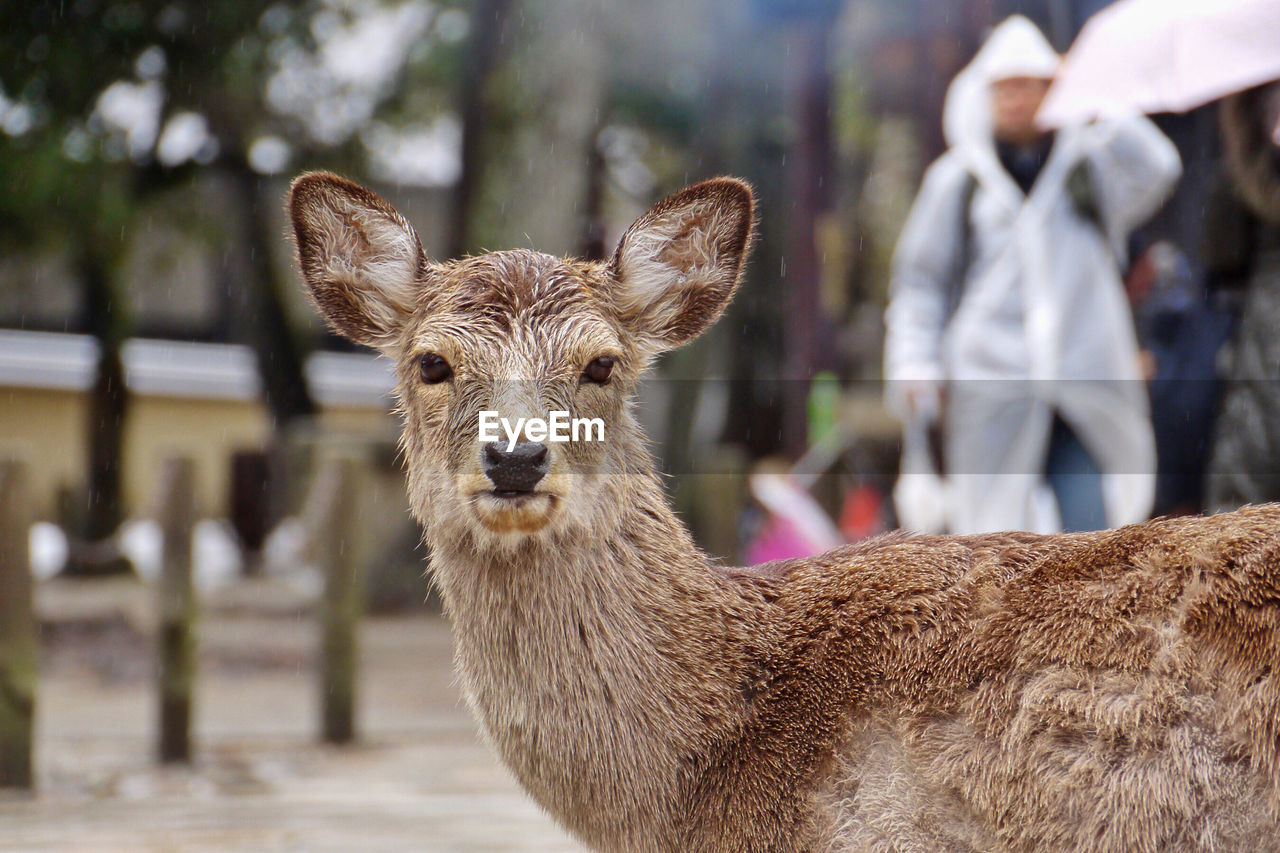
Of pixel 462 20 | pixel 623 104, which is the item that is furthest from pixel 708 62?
pixel 462 20

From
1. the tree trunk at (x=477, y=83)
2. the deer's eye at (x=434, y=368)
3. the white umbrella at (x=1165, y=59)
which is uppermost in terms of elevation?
the tree trunk at (x=477, y=83)

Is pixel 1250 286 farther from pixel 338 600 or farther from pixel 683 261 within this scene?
pixel 338 600

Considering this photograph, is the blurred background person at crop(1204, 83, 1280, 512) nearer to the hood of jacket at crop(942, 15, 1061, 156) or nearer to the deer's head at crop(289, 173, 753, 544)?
the hood of jacket at crop(942, 15, 1061, 156)

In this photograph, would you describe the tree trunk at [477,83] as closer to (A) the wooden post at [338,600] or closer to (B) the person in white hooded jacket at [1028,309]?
(A) the wooden post at [338,600]

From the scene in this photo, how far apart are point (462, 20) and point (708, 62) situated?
7.88 feet

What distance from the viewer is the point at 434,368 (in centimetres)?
286

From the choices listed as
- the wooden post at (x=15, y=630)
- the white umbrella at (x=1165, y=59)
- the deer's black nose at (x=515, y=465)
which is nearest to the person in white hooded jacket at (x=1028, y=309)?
the white umbrella at (x=1165, y=59)

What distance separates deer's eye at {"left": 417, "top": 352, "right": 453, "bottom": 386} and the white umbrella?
Result: 2393 millimetres

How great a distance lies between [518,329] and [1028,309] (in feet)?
7.59

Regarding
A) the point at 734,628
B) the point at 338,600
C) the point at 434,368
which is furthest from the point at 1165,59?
the point at 338,600

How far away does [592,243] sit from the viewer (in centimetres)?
407

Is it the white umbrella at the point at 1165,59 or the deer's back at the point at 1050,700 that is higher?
the white umbrella at the point at 1165,59

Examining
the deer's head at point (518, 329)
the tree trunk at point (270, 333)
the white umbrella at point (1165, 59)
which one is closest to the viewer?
the deer's head at point (518, 329)

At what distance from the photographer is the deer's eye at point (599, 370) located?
284 cm
